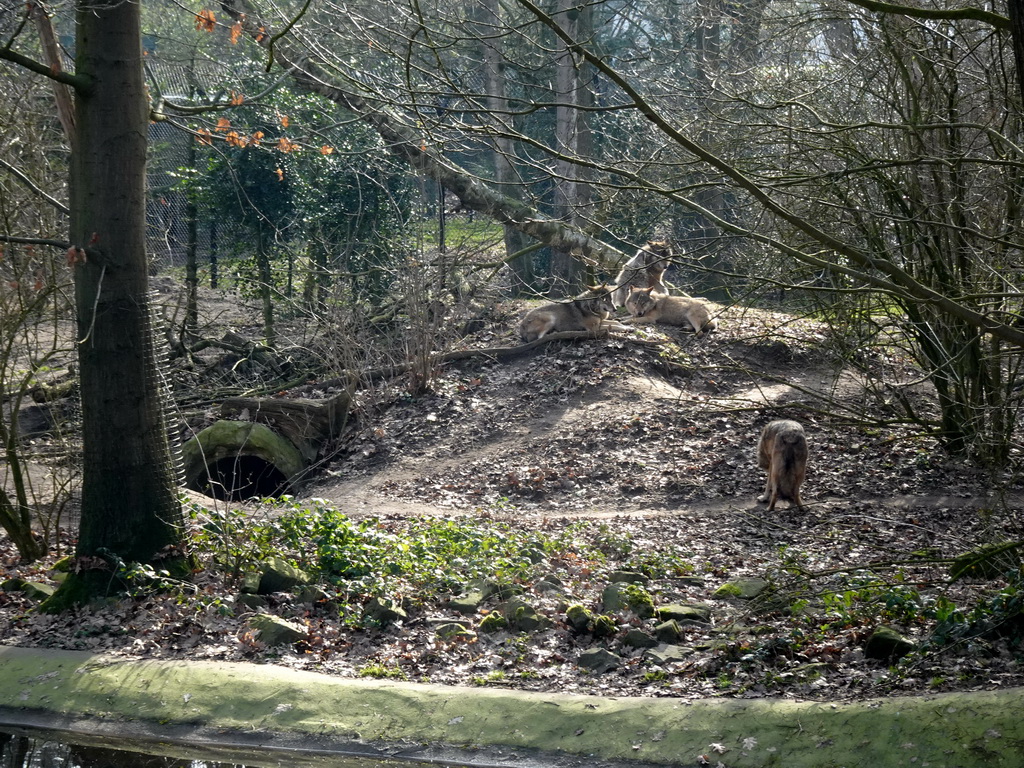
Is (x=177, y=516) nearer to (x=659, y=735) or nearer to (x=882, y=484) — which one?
(x=659, y=735)

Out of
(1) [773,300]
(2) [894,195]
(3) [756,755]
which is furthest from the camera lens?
(1) [773,300]

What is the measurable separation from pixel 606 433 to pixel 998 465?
5.59 m

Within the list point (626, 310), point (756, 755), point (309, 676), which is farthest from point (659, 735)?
point (626, 310)

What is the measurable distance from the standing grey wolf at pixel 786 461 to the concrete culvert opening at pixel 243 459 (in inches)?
258

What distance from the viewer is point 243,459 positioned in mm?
14102

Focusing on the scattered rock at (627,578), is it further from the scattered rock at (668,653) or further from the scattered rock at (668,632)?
the scattered rock at (668,653)

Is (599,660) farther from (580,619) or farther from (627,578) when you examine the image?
(627,578)

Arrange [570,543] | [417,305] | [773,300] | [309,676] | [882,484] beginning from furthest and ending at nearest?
[773,300] → [417,305] → [882,484] → [570,543] → [309,676]

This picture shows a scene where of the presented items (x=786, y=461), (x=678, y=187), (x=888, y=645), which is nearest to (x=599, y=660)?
(x=888, y=645)

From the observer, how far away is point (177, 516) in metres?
8.20

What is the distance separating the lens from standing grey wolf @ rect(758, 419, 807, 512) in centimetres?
1038

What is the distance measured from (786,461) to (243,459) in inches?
308

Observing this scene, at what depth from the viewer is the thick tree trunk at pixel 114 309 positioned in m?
7.61

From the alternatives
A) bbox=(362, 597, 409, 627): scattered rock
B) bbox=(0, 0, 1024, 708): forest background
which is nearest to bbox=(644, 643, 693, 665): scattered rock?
bbox=(362, 597, 409, 627): scattered rock
